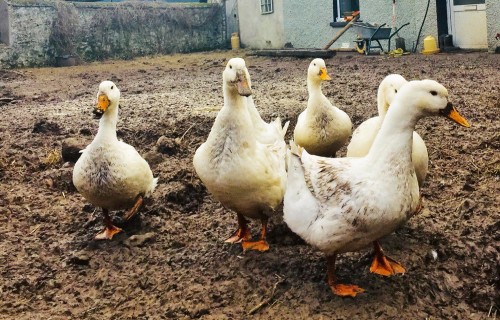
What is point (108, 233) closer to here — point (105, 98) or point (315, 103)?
point (105, 98)

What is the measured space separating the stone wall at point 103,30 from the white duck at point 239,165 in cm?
1531

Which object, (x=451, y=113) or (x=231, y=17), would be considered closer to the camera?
(x=451, y=113)

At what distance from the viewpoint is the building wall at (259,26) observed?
19609 millimetres

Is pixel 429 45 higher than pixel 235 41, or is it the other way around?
pixel 235 41

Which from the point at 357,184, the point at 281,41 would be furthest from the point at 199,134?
the point at 281,41

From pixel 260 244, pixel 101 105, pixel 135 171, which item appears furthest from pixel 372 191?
pixel 101 105

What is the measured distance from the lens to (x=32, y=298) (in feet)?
10.9

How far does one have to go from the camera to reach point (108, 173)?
394 centimetres

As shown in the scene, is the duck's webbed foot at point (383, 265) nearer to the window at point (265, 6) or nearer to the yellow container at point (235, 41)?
the window at point (265, 6)

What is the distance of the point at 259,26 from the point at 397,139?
61.4 feet

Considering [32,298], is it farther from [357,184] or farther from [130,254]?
[357,184]

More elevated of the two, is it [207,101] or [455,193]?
[207,101]

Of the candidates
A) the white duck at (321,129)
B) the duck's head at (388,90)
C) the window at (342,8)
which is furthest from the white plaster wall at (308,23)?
the duck's head at (388,90)

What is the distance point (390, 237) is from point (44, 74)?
44.4 feet
